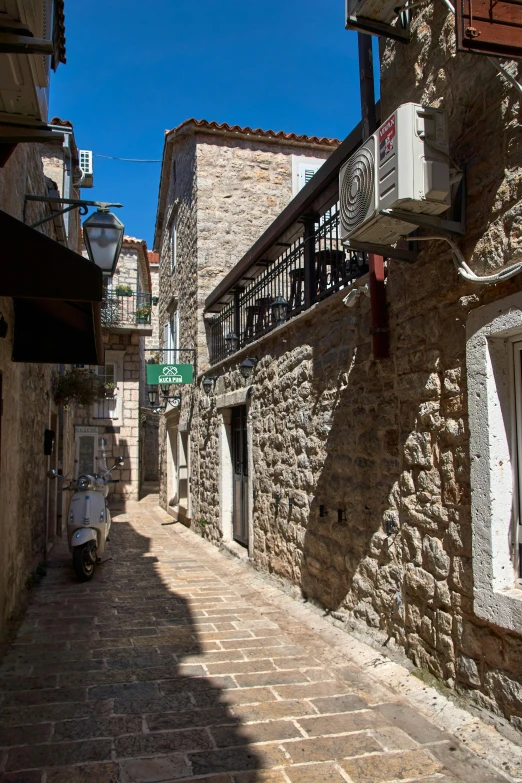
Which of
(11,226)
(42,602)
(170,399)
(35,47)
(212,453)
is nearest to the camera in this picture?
(35,47)

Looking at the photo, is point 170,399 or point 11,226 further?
point 170,399

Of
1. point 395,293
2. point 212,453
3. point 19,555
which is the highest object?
point 395,293

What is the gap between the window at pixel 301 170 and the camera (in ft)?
42.4

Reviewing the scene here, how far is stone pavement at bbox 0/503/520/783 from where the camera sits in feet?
9.18

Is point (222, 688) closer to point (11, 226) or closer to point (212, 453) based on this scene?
point (11, 226)

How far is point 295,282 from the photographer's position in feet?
22.4

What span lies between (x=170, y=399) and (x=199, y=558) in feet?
20.4

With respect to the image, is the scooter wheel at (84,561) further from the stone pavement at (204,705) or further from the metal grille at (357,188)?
the metal grille at (357,188)

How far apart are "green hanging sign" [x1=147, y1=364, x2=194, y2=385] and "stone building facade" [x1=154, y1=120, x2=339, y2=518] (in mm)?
272

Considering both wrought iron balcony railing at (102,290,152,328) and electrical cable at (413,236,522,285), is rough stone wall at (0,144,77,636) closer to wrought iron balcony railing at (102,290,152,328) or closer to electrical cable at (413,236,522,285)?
electrical cable at (413,236,522,285)

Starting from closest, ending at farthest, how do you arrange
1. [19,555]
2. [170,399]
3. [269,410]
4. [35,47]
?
[35,47], [19,555], [269,410], [170,399]

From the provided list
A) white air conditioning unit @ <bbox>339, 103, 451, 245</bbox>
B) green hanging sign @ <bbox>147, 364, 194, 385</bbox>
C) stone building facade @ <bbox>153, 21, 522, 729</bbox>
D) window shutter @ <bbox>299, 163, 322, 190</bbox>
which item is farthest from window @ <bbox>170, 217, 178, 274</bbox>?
white air conditioning unit @ <bbox>339, 103, 451, 245</bbox>

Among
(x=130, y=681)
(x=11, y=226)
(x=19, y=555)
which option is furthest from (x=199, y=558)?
(x=11, y=226)

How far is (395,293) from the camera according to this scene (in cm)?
409
